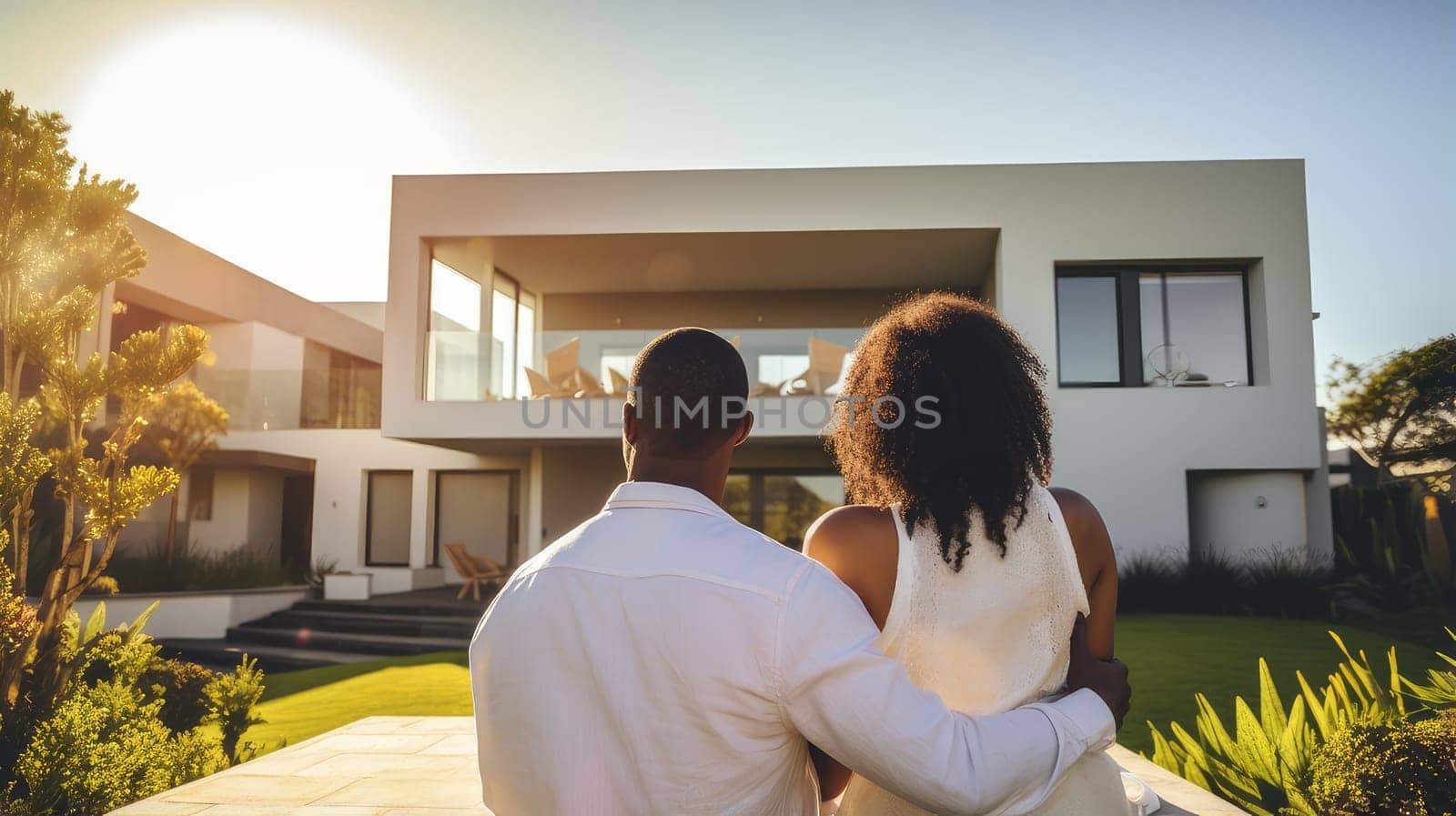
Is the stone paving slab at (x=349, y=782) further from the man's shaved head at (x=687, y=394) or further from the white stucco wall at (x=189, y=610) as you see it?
the white stucco wall at (x=189, y=610)

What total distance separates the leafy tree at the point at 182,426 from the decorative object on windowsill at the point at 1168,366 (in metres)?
14.8

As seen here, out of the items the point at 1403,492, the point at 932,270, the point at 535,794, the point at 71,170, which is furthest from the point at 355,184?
the point at 1403,492

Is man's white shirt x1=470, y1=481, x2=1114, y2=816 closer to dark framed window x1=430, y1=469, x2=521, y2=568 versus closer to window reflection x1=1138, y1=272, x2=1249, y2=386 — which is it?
window reflection x1=1138, y1=272, x2=1249, y2=386

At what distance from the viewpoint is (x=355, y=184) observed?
507 inches

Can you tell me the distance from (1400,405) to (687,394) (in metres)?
14.2

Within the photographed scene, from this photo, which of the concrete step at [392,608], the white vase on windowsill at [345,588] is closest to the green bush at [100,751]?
the concrete step at [392,608]

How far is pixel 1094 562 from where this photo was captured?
176 centimetres

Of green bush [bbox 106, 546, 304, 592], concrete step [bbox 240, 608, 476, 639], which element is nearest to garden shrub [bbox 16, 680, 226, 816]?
concrete step [bbox 240, 608, 476, 639]

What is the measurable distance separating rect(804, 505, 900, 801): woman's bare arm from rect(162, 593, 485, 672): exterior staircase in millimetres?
11608

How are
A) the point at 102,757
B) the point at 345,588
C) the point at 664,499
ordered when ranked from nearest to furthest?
the point at 664,499 → the point at 102,757 → the point at 345,588

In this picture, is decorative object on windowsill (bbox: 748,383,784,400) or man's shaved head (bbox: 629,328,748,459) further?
decorative object on windowsill (bbox: 748,383,784,400)

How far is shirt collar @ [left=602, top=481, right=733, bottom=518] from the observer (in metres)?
1.46

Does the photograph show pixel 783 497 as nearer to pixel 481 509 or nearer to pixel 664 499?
pixel 481 509

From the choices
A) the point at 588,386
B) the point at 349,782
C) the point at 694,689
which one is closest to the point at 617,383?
the point at 588,386
